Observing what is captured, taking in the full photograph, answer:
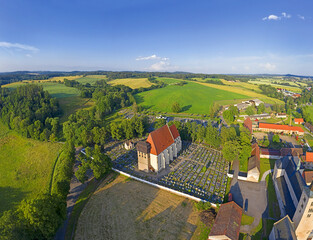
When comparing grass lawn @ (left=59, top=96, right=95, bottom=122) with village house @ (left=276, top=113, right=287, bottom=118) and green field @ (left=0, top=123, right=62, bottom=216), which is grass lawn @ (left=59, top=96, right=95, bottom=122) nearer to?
green field @ (left=0, top=123, right=62, bottom=216)

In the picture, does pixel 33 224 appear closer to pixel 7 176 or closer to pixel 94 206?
pixel 94 206

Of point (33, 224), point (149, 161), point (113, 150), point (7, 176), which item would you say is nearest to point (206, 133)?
point (149, 161)

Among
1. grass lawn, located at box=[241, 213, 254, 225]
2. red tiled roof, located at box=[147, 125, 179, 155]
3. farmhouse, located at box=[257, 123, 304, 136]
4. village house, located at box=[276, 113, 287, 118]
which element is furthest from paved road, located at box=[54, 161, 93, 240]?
village house, located at box=[276, 113, 287, 118]

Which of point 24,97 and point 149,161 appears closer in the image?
point 149,161

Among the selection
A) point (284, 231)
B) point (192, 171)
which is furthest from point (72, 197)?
point (284, 231)

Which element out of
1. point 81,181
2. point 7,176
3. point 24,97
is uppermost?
point 24,97

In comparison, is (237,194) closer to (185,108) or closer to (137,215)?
(137,215)

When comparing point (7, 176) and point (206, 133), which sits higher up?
point (206, 133)
